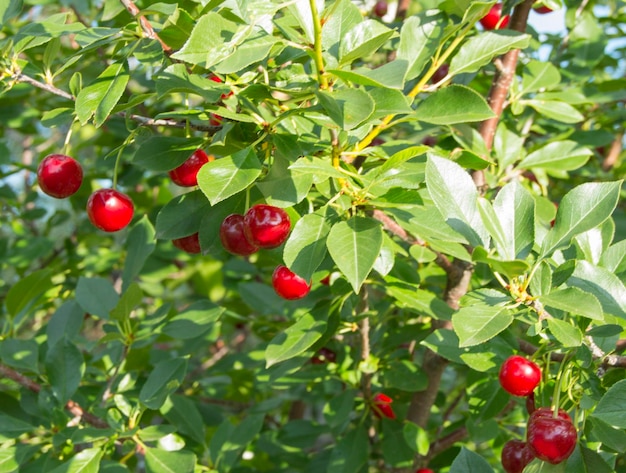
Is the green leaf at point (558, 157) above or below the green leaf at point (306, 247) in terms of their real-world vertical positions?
below

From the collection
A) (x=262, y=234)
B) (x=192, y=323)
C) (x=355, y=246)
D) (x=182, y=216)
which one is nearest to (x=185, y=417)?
(x=192, y=323)

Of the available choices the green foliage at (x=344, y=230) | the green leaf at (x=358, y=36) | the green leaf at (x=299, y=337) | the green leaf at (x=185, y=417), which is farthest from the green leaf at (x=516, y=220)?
the green leaf at (x=185, y=417)

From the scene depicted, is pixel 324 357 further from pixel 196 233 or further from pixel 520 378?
pixel 520 378

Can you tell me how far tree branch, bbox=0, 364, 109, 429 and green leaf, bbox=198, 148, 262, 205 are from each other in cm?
66

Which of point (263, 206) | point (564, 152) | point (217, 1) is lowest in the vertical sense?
point (564, 152)

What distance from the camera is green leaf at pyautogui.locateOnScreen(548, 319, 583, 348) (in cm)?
80

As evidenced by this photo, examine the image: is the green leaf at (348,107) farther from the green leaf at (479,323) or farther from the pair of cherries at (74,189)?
the pair of cherries at (74,189)

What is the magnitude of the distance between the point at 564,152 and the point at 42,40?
1006mm

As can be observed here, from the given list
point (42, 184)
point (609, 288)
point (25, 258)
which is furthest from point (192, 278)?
point (609, 288)

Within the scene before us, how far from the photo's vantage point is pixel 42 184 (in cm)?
110

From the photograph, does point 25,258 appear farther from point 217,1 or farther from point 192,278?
point 217,1

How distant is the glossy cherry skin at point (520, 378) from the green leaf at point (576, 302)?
0.54 ft

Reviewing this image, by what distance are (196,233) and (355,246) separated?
0.36m

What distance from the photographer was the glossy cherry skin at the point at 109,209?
111 cm
